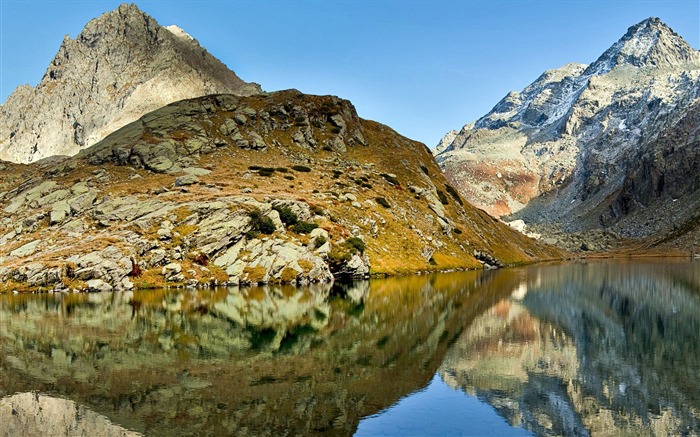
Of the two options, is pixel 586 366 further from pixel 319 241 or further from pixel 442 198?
pixel 442 198

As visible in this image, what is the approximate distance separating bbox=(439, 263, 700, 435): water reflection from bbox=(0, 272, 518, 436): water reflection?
3.16 m

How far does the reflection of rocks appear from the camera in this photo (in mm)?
20094

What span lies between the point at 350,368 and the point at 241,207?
211ft

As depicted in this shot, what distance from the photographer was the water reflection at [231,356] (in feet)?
72.7

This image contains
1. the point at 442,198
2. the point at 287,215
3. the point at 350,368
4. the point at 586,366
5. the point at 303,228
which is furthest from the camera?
the point at 442,198

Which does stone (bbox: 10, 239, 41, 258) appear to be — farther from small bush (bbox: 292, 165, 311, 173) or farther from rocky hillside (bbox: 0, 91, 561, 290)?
small bush (bbox: 292, 165, 311, 173)

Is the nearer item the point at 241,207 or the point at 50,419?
the point at 50,419

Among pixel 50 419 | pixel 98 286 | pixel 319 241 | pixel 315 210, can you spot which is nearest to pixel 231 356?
pixel 50 419

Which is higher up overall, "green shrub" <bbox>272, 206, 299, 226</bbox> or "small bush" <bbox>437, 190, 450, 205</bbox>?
"small bush" <bbox>437, 190, 450, 205</bbox>

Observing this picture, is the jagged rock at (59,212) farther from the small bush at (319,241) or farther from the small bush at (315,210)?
the small bush at (319,241)

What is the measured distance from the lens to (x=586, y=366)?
3111cm

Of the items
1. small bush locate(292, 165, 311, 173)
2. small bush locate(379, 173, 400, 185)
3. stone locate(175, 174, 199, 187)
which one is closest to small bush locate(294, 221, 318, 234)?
stone locate(175, 174, 199, 187)

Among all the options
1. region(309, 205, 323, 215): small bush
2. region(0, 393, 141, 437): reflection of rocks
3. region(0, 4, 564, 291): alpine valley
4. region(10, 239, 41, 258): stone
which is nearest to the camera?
region(0, 393, 141, 437): reflection of rocks

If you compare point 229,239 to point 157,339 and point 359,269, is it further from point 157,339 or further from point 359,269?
point 157,339
